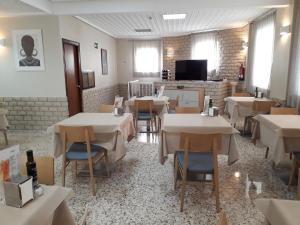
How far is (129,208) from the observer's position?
2.21 metres

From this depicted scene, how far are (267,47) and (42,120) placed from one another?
5.01 meters

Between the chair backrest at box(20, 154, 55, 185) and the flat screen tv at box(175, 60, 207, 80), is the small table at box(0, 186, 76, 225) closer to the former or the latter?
the chair backrest at box(20, 154, 55, 185)

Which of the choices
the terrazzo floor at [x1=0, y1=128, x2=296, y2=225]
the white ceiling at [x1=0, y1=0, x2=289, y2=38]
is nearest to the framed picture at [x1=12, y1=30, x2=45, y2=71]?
the white ceiling at [x1=0, y1=0, x2=289, y2=38]

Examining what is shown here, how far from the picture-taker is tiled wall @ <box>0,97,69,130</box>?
15.6ft

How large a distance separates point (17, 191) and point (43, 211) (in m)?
0.16

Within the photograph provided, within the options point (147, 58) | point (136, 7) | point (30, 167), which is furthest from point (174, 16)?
point (30, 167)

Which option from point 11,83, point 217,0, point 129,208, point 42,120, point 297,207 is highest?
point 217,0

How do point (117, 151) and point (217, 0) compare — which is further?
point (217, 0)

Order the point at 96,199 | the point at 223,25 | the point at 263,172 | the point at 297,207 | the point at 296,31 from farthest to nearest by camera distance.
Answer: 1. the point at 223,25
2. the point at 296,31
3. the point at 263,172
4. the point at 96,199
5. the point at 297,207

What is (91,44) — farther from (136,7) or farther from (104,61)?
(136,7)

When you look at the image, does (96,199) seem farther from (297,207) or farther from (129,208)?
(297,207)

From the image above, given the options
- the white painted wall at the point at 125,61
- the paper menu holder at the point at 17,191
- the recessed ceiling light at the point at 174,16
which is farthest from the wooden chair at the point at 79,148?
the white painted wall at the point at 125,61

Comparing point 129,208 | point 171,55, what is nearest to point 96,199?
point 129,208

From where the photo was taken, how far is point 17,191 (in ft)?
3.68
